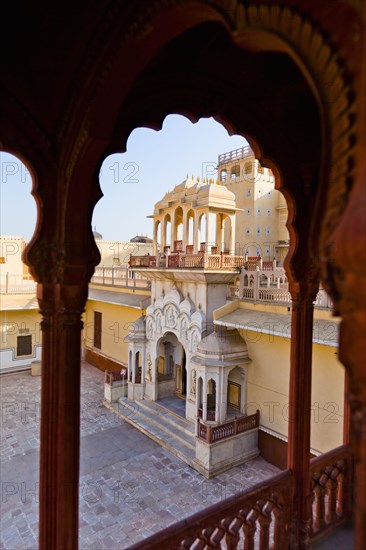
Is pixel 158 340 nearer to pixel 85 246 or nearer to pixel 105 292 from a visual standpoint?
pixel 105 292

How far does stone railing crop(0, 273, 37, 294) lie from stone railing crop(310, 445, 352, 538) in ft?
49.6

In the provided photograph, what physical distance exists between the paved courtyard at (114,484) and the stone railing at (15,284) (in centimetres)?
582

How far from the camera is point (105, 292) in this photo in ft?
54.6

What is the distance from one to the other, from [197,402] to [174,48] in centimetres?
921

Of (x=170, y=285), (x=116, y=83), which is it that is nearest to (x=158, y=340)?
(x=170, y=285)

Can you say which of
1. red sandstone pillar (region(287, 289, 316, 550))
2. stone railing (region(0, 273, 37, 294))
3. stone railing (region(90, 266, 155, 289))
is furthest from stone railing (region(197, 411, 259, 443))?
stone railing (region(0, 273, 37, 294))

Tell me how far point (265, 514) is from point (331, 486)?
0.85 meters

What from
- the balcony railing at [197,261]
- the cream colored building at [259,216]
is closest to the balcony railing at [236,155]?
the cream colored building at [259,216]

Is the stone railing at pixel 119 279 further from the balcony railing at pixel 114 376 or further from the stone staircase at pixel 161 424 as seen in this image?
the stone staircase at pixel 161 424

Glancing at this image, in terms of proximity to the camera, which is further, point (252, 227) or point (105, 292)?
point (252, 227)

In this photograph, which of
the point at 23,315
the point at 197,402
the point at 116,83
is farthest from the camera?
the point at 23,315

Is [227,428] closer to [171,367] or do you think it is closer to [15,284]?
[171,367]

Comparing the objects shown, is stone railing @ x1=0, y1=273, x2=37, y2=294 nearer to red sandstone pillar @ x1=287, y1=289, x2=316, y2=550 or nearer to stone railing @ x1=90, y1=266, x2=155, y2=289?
stone railing @ x1=90, y1=266, x2=155, y2=289

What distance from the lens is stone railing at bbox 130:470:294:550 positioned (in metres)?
2.39
